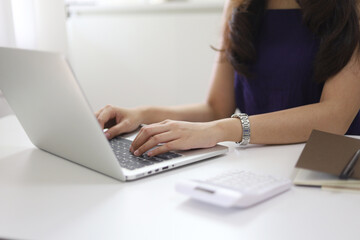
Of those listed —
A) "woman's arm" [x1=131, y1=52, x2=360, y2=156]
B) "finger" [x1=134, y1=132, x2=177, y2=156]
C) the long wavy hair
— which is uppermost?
the long wavy hair

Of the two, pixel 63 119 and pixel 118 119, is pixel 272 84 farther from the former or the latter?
pixel 63 119

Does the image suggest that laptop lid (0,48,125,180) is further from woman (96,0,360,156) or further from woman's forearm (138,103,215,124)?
woman's forearm (138,103,215,124)

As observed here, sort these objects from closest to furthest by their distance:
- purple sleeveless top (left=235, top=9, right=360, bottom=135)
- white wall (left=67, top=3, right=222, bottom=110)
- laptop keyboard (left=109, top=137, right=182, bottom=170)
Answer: laptop keyboard (left=109, top=137, right=182, bottom=170), purple sleeveless top (left=235, top=9, right=360, bottom=135), white wall (left=67, top=3, right=222, bottom=110)

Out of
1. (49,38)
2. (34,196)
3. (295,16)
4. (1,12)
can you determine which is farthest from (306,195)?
(49,38)

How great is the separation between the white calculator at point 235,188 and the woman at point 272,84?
18 centimetres

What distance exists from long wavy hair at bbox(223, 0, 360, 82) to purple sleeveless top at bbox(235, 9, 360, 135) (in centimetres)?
3

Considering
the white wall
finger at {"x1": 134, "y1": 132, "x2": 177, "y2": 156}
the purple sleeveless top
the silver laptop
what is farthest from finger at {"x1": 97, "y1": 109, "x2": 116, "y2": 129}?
the white wall

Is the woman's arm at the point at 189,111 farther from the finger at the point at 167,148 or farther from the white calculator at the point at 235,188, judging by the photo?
the white calculator at the point at 235,188

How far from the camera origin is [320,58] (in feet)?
3.76

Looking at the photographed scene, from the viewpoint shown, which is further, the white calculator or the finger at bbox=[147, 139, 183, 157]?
the finger at bbox=[147, 139, 183, 157]

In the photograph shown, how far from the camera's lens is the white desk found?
1.76 feet

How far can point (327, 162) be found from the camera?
70 cm

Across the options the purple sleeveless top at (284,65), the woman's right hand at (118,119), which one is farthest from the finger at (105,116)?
the purple sleeveless top at (284,65)

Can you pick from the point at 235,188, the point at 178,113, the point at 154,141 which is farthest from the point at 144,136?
the point at 178,113
